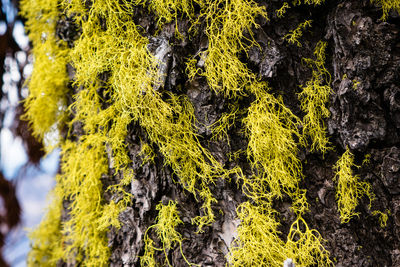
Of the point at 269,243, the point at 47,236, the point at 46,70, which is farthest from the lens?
the point at 47,236

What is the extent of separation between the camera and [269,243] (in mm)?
939

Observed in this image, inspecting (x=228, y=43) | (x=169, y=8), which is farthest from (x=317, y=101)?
(x=169, y=8)

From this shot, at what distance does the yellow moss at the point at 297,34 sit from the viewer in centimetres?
103

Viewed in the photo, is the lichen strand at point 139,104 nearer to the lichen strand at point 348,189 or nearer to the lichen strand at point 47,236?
the lichen strand at point 348,189

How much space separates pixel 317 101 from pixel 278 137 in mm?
191

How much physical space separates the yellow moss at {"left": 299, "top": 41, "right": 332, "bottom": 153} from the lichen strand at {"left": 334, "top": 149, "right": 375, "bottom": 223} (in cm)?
8

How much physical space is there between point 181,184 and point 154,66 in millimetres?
418

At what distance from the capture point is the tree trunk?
96cm

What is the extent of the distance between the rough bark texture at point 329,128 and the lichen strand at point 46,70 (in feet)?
1.56

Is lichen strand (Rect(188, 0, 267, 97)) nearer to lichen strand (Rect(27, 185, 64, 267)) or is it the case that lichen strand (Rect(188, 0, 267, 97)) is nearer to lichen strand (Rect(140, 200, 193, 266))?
lichen strand (Rect(140, 200, 193, 266))

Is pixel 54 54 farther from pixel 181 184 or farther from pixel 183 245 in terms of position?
pixel 183 245

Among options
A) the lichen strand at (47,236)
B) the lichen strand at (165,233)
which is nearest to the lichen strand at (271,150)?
the lichen strand at (165,233)

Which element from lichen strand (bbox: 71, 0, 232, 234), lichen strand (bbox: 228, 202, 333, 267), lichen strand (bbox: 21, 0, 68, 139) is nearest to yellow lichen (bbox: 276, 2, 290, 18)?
lichen strand (bbox: 71, 0, 232, 234)

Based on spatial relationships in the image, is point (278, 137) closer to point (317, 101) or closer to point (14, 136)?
point (317, 101)
